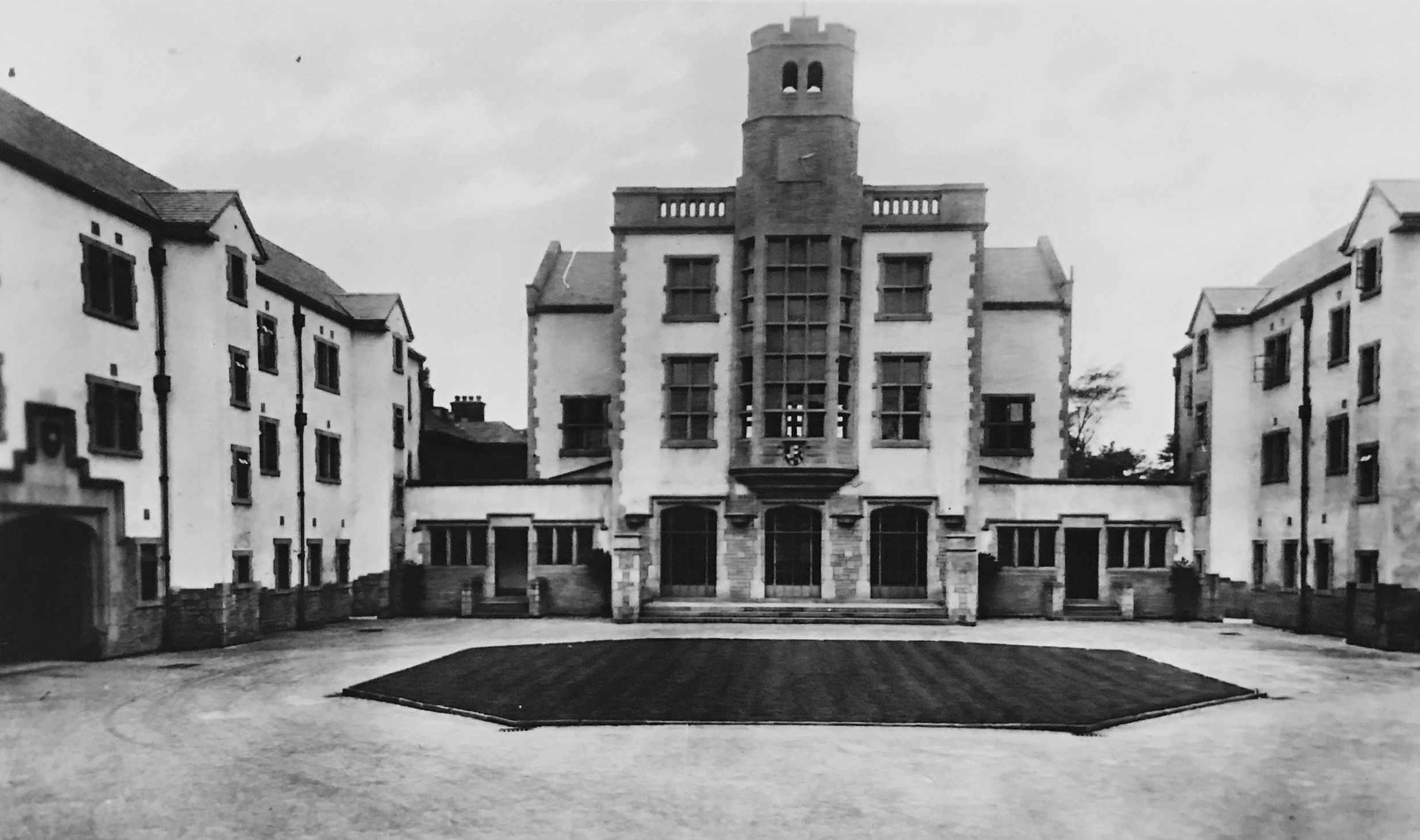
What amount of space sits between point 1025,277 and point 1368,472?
15.5 m

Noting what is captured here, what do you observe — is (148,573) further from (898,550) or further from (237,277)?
(898,550)

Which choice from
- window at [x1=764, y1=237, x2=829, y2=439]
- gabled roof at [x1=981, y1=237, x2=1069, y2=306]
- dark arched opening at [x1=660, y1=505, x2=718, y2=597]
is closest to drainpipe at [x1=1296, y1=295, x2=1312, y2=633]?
gabled roof at [x1=981, y1=237, x2=1069, y2=306]

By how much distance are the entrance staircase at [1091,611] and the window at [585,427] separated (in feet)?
57.6

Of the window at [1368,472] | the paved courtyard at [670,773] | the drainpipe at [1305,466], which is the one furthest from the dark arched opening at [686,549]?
the window at [1368,472]

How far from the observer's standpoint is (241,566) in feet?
83.6

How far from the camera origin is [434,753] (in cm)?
1228

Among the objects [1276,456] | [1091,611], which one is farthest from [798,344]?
[1276,456]

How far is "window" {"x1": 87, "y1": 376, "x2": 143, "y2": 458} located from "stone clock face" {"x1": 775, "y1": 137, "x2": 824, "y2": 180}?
19.7 meters

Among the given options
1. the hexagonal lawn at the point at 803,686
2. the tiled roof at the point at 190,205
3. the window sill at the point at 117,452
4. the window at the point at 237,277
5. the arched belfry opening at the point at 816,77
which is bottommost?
the hexagonal lawn at the point at 803,686

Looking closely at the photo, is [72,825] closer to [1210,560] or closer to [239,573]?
[239,573]

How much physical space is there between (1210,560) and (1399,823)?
23408 millimetres

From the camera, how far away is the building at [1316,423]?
23500 millimetres

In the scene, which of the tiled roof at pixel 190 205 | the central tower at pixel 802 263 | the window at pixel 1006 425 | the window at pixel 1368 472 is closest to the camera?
the tiled roof at pixel 190 205

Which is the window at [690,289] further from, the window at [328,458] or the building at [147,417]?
the window at [328,458]
